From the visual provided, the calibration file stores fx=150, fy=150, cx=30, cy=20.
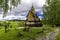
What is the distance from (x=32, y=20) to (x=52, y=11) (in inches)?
34.4

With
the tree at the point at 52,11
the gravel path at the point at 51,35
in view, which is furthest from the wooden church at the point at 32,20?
the gravel path at the point at 51,35

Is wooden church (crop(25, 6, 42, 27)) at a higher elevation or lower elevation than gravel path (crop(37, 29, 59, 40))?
higher

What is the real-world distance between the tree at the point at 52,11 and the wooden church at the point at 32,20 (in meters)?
0.37

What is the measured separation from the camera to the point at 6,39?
5.48 meters

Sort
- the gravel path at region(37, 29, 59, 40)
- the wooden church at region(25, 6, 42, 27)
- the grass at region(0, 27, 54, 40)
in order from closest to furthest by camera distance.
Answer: the grass at region(0, 27, 54, 40) < the gravel path at region(37, 29, 59, 40) < the wooden church at region(25, 6, 42, 27)

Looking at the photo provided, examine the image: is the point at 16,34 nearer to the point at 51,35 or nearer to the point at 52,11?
the point at 51,35

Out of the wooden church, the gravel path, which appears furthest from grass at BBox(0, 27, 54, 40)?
the wooden church

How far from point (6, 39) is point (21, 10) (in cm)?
131

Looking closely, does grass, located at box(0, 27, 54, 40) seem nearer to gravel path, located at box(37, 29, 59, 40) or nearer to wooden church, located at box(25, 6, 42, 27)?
gravel path, located at box(37, 29, 59, 40)

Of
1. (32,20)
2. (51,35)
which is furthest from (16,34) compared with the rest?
(51,35)

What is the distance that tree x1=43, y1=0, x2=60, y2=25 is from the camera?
19.2 ft

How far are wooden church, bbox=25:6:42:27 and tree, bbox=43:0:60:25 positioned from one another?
373 mm

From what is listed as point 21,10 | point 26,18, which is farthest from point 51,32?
point 21,10

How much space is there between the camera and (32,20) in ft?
19.3
